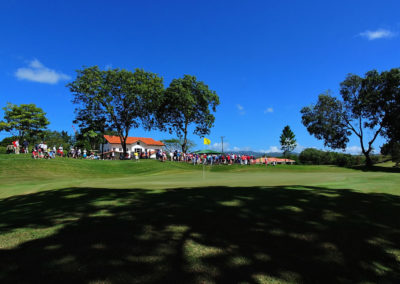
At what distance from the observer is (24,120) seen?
193 feet

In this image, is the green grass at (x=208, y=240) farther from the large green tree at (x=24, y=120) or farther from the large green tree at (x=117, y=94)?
the large green tree at (x=24, y=120)

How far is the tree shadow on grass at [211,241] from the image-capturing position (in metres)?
3.43

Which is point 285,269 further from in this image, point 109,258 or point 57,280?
point 57,280

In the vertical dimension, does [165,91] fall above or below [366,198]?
above

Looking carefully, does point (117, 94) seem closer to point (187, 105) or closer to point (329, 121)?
point (187, 105)

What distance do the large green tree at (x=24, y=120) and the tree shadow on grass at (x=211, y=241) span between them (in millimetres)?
65414

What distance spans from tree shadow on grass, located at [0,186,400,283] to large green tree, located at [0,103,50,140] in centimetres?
6541

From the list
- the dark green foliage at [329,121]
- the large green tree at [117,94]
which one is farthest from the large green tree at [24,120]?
the dark green foliage at [329,121]

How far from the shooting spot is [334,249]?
415 centimetres

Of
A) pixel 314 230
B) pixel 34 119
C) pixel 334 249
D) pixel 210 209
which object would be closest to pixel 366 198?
pixel 314 230

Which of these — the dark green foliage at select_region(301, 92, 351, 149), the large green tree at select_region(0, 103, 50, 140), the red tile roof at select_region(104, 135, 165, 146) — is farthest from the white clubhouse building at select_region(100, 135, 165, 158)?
the dark green foliage at select_region(301, 92, 351, 149)

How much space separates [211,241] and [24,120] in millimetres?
69728

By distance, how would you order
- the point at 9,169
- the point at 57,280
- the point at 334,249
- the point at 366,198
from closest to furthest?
the point at 57,280 → the point at 334,249 → the point at 366,198 → the point at 9,169

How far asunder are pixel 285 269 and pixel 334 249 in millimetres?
1194
